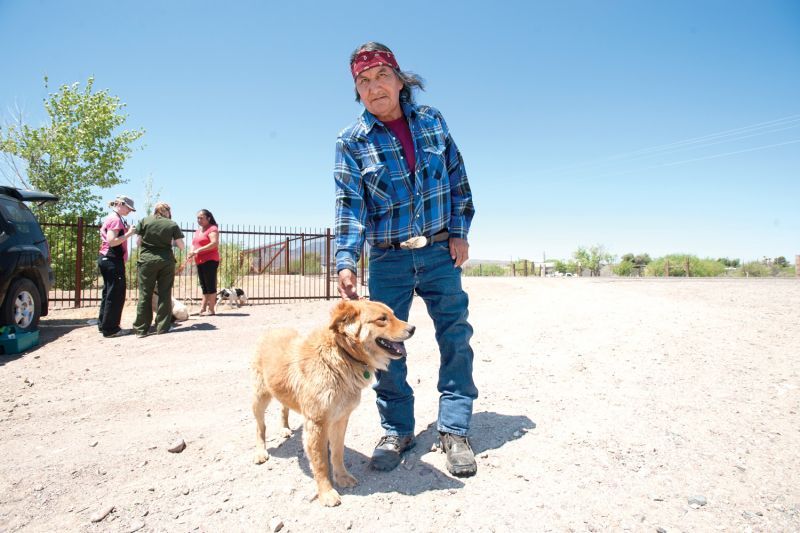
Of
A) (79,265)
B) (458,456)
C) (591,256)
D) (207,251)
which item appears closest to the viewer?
(458,456)

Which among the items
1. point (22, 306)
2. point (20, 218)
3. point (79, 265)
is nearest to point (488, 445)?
point (22, 306)

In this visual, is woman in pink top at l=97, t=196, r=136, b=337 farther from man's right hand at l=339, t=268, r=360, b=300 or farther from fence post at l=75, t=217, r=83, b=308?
man's right hand at l=339, t=268, r=360, b=300

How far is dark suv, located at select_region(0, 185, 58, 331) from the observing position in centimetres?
714

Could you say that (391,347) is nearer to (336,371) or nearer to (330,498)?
(336,371)

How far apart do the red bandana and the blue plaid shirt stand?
1.05 ft

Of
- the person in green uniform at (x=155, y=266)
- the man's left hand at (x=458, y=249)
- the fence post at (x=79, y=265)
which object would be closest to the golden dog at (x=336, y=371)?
the man's left hand at (x=458, y=249)

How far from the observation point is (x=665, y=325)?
22.8 ft

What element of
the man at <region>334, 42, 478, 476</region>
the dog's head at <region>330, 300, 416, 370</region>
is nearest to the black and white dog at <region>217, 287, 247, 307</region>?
the man at <region>334, 42, 478, 476</region>

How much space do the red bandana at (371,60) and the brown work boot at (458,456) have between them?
9.24 ft

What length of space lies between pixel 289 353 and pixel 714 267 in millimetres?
58363

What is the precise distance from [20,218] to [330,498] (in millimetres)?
8907

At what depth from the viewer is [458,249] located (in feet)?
10.3

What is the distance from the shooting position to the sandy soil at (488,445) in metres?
2.50

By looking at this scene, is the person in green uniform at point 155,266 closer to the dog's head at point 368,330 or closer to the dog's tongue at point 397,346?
the dog's head at point 368,330
